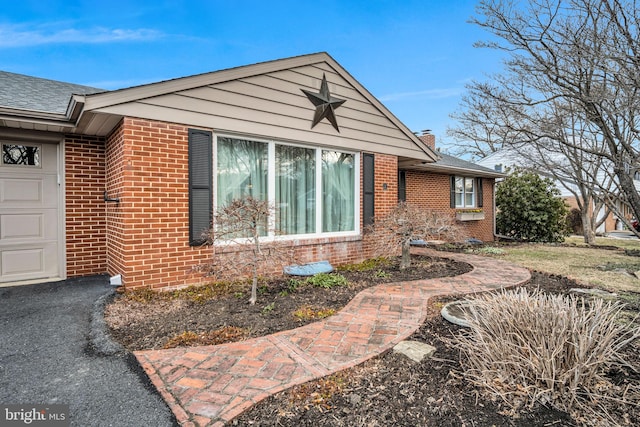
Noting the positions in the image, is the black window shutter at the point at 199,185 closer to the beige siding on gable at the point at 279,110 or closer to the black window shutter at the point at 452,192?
the beige siding on gable at the point at 279,110

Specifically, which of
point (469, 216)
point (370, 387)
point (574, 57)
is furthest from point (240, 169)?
point (469, 216)

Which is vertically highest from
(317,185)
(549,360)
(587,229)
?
(317,185)

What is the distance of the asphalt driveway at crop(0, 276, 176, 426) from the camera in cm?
202

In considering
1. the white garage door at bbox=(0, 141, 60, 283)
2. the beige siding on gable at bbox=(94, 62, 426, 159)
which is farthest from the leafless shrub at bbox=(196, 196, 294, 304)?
the white garage door at bbox=(0, 141, 60, 283)

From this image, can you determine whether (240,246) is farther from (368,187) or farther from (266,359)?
(368,187)

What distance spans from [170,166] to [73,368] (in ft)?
9.37

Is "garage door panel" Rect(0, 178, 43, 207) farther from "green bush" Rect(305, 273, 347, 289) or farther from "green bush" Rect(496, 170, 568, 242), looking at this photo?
"green bush" Rect(496, 170, 568, 242)

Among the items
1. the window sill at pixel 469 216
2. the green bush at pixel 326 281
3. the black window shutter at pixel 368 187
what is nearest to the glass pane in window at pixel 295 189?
the green bush at pixel 326 281

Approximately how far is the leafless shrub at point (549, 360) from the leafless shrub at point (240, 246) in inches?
103

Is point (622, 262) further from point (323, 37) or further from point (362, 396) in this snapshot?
point (323, 37)

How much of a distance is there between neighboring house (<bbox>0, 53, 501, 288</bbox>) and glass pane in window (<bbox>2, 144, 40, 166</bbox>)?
2 centimetres

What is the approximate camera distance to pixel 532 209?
1296 centimetres

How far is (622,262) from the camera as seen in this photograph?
8.05 metres

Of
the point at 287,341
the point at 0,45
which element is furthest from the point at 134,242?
the point at 0,45
